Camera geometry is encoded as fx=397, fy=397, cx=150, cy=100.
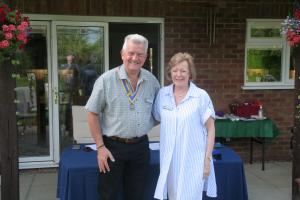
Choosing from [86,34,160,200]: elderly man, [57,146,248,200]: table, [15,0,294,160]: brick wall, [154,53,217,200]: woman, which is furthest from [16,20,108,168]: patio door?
[154,53,217,200]: woman

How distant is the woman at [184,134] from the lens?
9.54 ft

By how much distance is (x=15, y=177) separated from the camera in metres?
3.80

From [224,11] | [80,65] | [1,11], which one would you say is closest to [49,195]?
[80,65]

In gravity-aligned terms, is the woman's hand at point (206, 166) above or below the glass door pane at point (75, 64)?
below

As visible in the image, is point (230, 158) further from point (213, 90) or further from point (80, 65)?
point (80, 65)

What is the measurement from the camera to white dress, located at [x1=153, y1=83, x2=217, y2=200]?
290cm

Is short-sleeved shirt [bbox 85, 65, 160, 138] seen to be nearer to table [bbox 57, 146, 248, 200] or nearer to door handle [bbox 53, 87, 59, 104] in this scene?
table [bbox 57, 146, 248, 200]

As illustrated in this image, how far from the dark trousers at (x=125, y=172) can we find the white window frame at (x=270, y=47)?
3.57 metres

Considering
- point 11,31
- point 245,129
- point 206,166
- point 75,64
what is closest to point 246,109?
point 245,129

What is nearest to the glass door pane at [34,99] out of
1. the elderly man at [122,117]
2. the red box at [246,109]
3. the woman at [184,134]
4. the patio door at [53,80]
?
the patio door at [53,80]

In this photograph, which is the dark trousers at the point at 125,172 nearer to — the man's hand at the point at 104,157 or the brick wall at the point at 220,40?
the man's hand at the point at 104,157

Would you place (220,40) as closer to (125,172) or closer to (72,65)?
(72,65)

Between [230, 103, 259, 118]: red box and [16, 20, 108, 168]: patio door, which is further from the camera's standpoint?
[230, 103, 259, 118]: red box

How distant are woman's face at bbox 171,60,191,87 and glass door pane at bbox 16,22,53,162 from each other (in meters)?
3.20
